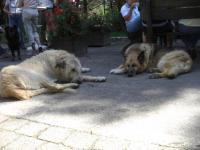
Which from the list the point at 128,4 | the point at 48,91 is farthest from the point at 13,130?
the point at 128,4

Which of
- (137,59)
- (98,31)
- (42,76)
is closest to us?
(42,76)

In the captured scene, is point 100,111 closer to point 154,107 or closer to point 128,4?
point 154,107

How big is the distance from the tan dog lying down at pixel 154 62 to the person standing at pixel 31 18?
3.74m

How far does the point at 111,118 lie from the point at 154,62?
2.95 m

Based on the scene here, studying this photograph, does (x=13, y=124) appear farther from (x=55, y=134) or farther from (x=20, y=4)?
(x=20, y=4)

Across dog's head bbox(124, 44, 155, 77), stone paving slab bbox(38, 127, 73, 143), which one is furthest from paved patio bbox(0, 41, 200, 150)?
dog's head bbox(124, 44, 155, 77)

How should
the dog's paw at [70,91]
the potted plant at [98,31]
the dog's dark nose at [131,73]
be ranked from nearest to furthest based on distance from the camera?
the dog's paw at [70,91] < the dog's dark nose at [131,73] < the potted plant at [98,31]

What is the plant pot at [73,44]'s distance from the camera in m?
9.98

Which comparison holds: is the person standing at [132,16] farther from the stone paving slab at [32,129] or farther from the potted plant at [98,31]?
the stone paving slab at [32,129]

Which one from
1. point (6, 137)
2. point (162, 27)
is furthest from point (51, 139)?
point (162, 27)

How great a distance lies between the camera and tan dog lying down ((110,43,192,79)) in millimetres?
7000

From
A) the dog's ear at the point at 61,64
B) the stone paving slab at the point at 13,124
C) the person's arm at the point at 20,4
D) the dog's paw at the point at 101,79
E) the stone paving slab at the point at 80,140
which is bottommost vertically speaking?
the stone paving slab at the point at 13,124

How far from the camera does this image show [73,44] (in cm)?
998

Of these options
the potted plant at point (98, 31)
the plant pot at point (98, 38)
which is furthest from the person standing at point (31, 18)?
the plant pot at point (98, 38)
